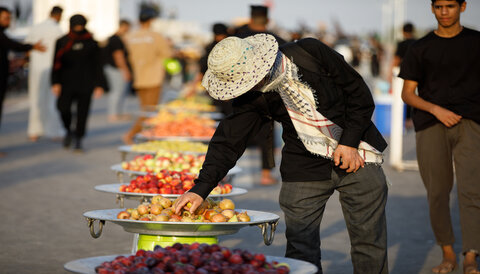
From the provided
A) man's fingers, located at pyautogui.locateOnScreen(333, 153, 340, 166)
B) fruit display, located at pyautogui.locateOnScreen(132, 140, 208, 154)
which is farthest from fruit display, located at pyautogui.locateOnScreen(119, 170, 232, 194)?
fruit display, located at pyautogui.locateOnScreen(132, 140, 208, 154)

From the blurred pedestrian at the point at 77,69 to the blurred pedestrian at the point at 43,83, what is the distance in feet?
3.64

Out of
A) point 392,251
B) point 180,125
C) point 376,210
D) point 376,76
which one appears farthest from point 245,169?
point 376,76

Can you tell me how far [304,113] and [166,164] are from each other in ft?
9.03

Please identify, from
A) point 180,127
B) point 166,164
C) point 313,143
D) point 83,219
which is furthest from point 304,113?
point 180,127

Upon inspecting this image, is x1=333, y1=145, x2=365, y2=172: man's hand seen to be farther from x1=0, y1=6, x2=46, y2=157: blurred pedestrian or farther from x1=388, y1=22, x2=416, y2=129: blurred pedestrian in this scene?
x1=0, y1=6, x2=46, y2=157: blurred pedestrian

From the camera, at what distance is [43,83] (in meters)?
15.6

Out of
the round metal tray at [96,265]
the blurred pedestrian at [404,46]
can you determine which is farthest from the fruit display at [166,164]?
the blurred pedestrian at [404,46]

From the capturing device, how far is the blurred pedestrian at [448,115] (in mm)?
5879

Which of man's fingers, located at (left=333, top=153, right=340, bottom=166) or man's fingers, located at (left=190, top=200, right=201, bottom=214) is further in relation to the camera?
man's fingers, located at (left=333, top=153, right=340, bottom=166)

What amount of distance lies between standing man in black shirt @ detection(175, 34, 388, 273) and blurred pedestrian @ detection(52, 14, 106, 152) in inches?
383

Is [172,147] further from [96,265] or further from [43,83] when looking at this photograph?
[43,83]

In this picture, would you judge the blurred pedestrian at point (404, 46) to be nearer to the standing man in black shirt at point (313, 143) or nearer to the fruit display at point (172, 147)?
the fruit display at point (172, 147)

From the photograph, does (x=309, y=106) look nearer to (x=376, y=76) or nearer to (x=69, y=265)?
Answer: (x=69, y=265)

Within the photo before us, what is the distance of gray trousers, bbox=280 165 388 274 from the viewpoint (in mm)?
4453
